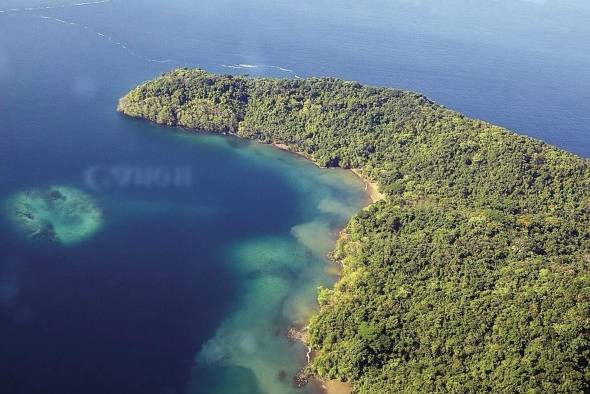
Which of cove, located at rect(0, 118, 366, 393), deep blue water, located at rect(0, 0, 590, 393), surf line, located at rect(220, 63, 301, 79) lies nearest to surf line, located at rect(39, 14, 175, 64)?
deep blue water, located at rect(0, 0, 590, 393)

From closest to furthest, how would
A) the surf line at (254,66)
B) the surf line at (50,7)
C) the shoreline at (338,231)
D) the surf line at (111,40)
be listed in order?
the shoreline at (338,231) → the surf line at (111,40) → the surf line at (254,66) → the surf line at (50,7)

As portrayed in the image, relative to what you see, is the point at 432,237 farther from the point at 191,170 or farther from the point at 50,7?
the point at 50,7

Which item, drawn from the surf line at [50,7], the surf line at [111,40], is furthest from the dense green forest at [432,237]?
the surf line at [50,7]

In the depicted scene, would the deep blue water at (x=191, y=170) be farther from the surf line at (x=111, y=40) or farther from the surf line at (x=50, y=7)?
the surf line at (x=50, y=7)

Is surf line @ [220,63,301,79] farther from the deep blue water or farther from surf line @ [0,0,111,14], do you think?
surf line @ [0,0,111,14]

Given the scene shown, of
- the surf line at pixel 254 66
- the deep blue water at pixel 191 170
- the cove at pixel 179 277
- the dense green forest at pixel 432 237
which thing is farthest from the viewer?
the surf line at pixel 254 66

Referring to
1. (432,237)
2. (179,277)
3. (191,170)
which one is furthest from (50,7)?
(432,237)
